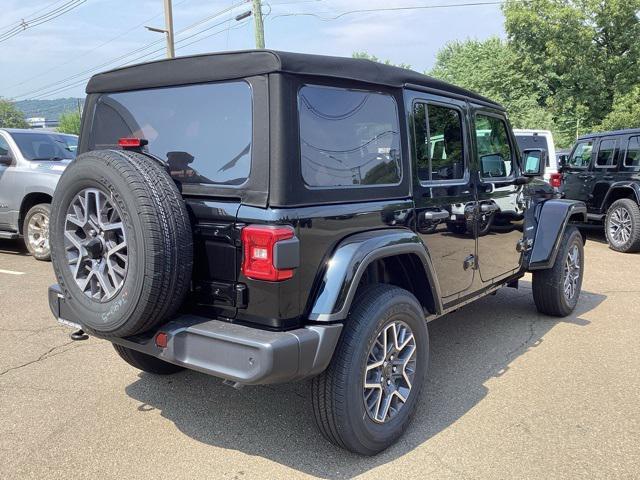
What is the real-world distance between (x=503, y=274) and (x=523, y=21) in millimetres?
23297

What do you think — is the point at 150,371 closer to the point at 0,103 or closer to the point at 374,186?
the point at 374,186

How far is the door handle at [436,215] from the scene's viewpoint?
3.32 m

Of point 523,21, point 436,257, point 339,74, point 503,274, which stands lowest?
point 503,274

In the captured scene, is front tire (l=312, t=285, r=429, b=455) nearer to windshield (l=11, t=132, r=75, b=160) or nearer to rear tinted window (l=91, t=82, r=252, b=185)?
rear tinted window (l=91, t=82, r=252, b=185)

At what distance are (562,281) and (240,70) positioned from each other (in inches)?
146

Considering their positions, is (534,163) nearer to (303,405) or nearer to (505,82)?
(303,405)

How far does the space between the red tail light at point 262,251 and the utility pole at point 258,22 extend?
1643 centimetres

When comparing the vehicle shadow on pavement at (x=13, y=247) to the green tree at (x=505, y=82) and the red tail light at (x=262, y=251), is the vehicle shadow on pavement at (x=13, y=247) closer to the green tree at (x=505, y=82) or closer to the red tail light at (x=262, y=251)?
the red tail light at (x=262, y=251)

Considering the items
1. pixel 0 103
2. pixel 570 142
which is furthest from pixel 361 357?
pixel 0 103

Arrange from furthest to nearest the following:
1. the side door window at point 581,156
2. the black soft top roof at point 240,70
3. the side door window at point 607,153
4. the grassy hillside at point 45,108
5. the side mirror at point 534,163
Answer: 1. the grassy hillside at point 45,108
2. the side door window at point 581,156
3. the side door window at point 607,153
4. the side mirror at point 534,163
5. the black soft top roof at point 240,70

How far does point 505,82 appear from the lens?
30125 millimetres

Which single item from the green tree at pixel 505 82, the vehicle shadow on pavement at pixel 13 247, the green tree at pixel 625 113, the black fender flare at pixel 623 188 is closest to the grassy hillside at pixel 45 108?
the green tree at pixel 505 82

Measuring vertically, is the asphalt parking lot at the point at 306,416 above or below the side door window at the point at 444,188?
below

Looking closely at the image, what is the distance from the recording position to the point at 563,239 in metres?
5.10
